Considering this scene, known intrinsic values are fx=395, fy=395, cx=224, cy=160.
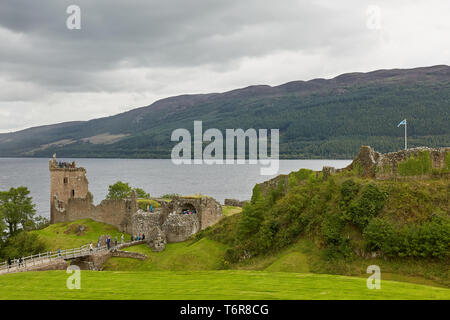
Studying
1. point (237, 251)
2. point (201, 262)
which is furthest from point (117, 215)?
point (237, 251)

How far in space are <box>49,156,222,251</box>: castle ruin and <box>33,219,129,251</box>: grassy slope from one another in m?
1.24

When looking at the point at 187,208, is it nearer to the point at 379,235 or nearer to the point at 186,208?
the point at 186,208

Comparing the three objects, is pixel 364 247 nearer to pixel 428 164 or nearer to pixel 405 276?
pixel 405 276

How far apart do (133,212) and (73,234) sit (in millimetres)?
9633

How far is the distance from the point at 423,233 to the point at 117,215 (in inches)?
1712

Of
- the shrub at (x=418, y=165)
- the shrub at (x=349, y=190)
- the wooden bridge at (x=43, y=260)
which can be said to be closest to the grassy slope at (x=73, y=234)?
the wooden bridge at (x=43, y=260)

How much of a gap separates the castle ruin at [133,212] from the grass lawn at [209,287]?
2081cm

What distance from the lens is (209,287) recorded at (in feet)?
64.3

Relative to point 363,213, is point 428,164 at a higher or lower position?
higher

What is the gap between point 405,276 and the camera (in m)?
23.4

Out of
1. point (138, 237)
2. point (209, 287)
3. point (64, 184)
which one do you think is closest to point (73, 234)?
point (138, 237)

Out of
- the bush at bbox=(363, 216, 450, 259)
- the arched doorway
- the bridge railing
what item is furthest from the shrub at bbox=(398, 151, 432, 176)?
the bridge railing
